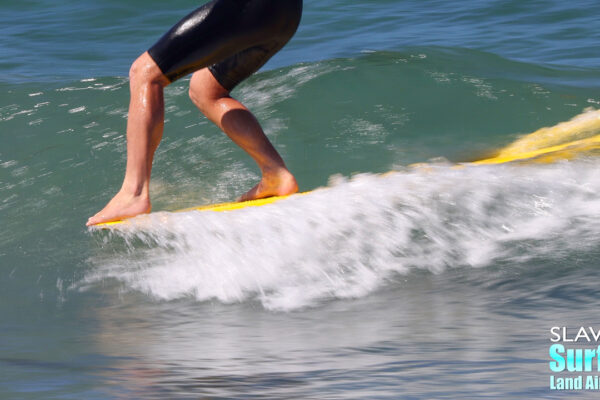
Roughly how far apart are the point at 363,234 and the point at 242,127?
2.36 ft

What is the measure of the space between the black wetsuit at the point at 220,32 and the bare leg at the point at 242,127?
22 cm

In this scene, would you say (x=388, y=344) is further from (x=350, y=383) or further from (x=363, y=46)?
(x=363, y=46)

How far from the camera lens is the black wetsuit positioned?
2656mm

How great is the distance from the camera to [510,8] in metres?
8.05

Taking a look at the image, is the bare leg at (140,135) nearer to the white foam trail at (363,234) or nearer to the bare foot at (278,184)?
the white foam trail at (363,234)

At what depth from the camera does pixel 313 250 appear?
2482 mm

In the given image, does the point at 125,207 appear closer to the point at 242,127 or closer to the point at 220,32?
the point at 242,127

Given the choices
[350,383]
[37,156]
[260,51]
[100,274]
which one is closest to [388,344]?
[350,383]

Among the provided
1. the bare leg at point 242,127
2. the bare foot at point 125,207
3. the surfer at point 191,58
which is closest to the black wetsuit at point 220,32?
the surfer at point 191,58

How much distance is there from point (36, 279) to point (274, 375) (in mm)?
1192

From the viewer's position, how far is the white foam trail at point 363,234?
2393 mm

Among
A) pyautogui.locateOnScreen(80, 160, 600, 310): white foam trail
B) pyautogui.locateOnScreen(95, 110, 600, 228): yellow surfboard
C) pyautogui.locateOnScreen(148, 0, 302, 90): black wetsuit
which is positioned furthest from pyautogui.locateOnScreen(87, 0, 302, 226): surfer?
pyautogui.locateOnScreen(95, 110, 600, 228): yellow surfboard

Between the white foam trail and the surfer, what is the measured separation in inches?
6.2

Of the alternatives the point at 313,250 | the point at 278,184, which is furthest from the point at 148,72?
the point at 313,250
